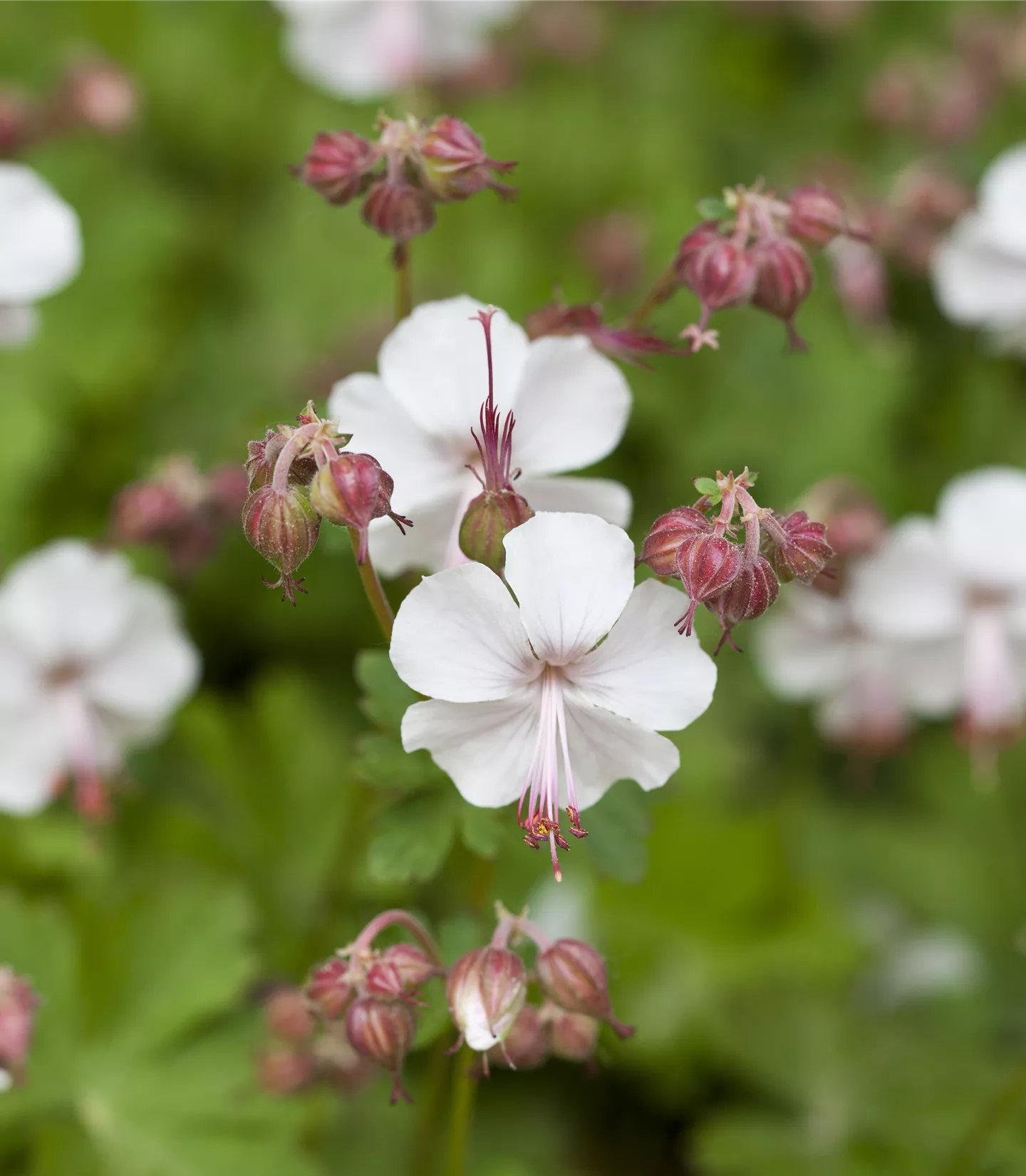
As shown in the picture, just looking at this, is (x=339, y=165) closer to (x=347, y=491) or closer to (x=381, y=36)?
(x=347, y=491)

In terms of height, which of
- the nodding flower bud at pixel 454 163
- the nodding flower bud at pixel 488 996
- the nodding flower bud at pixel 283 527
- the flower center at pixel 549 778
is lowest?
the nodding flower bud at pixel 488 996

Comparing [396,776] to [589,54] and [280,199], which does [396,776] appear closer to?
[280,199]

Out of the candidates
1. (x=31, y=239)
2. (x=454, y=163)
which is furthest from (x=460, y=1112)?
(x=31, y=239)

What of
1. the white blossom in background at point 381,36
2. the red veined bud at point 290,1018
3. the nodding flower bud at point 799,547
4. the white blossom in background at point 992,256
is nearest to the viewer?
the nodding flower bud at point 799,547

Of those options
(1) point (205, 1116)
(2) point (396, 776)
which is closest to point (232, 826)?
(1) point (205, 1116)

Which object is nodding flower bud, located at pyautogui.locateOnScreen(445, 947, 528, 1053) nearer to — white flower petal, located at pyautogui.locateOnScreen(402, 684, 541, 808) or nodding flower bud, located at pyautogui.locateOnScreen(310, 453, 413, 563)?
white flower petal, located at pyautogui.locateOnScreen(402, 684, 541, 808)

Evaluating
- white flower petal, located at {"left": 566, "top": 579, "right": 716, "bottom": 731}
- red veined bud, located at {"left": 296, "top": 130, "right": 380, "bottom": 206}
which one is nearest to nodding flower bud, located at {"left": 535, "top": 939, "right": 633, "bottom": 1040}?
white flower petal, located at {"left": 566, "top": 579, "right": 716, "bottom": 731}

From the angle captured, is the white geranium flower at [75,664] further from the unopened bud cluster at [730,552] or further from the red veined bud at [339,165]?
the unopened bud cluster at [730,552]

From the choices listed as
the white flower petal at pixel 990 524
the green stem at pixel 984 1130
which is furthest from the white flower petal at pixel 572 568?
the green stem at pixel 984 1130
